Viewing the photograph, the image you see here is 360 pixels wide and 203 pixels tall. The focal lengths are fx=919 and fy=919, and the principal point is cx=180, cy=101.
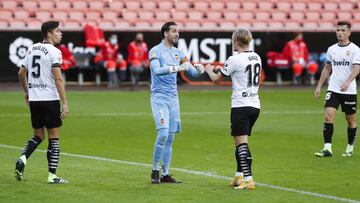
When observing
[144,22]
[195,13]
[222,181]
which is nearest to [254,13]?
[195,13]

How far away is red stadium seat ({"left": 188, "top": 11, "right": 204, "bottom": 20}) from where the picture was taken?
33406 mm

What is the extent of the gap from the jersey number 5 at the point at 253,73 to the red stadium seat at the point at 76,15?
21605mm

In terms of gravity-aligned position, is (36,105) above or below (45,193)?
above

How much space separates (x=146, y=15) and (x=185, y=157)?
1888 centimetres

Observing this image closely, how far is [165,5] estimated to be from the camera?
1326 inches

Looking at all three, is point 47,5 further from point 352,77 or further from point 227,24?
point 352,77

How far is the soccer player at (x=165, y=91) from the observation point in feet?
38.5

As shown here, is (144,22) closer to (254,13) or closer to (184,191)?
(254,13)

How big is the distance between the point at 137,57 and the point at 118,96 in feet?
10.1

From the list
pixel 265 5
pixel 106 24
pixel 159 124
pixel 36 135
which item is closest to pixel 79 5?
pixel 106 24

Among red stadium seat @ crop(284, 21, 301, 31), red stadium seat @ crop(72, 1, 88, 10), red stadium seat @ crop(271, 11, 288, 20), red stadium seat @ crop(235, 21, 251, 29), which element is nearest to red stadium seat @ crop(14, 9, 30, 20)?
red stadium seat @ crop(72, 1, 88, 10)

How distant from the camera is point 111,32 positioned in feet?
102

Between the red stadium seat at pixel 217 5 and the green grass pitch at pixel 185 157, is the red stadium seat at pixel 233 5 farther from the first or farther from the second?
the green grass pitch at pixel 185 157

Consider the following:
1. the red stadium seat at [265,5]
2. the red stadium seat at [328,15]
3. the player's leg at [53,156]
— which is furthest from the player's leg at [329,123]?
the red stadium seat at [328,15]
